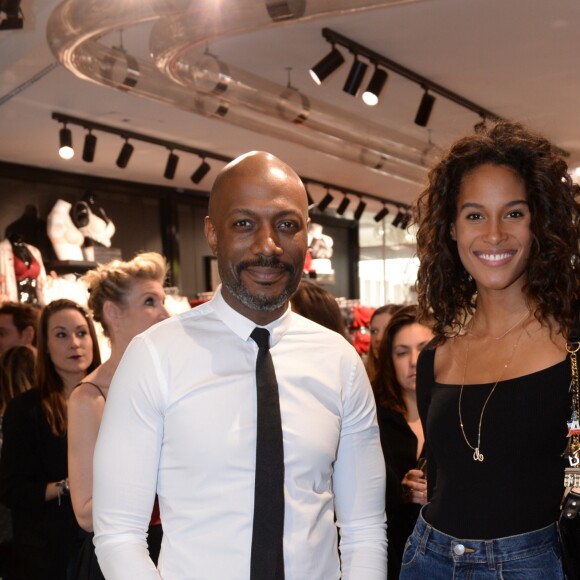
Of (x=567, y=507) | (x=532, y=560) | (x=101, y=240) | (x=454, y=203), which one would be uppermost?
(x=101, y=240)

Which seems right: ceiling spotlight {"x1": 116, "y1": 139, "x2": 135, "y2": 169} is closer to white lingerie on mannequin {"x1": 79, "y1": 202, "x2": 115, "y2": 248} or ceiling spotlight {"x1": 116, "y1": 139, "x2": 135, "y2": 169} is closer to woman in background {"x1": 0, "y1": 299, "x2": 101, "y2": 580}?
white lingerie on mannequin {"x1": 79, "y1": 202, "x2": 115, "y2": 248}

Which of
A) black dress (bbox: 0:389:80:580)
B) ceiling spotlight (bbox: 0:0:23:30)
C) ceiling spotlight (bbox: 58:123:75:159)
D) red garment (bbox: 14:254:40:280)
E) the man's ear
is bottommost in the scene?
black dress (bbox: 0:389:80:580)

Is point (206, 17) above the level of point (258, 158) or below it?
above

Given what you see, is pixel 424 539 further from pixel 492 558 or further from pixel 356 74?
pixel 356 74

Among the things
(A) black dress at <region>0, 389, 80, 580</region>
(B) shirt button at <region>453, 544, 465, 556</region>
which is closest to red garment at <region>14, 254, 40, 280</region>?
(A) black dress at <region>0, 389, 80, 580</region>

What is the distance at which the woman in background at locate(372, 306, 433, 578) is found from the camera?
2.72 m

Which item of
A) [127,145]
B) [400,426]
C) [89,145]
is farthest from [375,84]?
[400,426]

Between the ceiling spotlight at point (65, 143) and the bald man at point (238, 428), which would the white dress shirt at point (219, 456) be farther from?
the ceiling spotlight at point (65, 143)

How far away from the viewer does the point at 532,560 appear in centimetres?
181

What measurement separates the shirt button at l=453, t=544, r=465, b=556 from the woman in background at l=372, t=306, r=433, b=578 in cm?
71

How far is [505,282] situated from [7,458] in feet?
6.38

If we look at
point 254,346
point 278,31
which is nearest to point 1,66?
point 278,31

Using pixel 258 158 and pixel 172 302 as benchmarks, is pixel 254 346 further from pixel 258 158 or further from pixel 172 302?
pixel 172 302

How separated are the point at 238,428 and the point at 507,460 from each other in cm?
58
